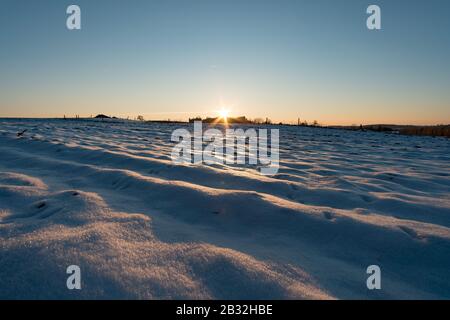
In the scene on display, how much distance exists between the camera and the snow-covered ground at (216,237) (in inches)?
52.1

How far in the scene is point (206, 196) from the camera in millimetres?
2537

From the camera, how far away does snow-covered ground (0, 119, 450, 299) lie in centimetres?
132

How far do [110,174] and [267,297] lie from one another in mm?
2462

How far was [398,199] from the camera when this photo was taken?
2727mm

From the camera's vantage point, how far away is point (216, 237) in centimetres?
188

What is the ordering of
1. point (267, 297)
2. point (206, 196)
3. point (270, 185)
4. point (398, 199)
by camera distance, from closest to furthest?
1. point (267, 297)
2. point (206, 196)
3. point (398, 199)
4. point (270, 185)
